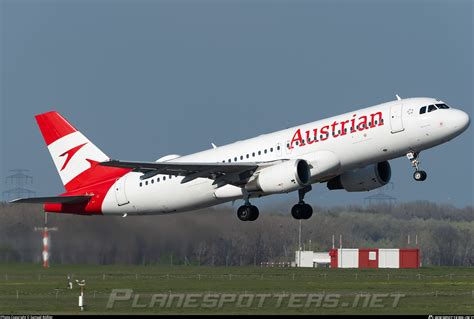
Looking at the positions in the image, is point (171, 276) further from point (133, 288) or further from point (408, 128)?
point (408, 128)

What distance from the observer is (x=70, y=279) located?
5741 cm

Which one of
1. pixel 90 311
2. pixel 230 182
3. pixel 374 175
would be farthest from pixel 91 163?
pixel 90 311

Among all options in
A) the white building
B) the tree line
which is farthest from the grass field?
the white building

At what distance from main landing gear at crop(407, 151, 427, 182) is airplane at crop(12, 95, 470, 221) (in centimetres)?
4

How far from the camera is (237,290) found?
173 ft

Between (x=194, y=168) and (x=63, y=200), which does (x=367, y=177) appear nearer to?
(x=194, y=168)

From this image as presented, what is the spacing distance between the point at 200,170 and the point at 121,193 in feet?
20.4

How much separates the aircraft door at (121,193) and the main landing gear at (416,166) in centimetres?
1523

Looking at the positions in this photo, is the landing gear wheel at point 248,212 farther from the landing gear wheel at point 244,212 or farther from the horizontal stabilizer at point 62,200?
the horizontal stabilizer at point 62,200

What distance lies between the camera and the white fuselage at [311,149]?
5272 centimetres

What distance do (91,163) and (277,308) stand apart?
70.8 feet

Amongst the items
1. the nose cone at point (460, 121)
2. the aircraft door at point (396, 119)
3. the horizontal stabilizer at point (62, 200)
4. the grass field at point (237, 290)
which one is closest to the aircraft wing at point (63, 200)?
the horizontal stabilizer at point (62, 200)

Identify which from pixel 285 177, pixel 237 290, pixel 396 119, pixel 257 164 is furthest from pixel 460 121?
pixel 237 290

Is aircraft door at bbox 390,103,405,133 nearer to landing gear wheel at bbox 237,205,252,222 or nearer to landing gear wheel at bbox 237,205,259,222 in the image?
landing gear wheel at bbox 237,205,259,222
